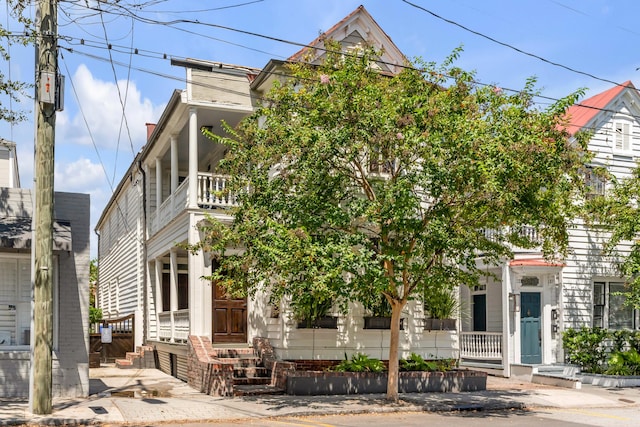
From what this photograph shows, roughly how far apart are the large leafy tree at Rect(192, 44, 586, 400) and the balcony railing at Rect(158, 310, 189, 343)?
4.98m

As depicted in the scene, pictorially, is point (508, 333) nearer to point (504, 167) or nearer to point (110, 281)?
point (504, 167)

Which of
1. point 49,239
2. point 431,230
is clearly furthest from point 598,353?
point 49,239

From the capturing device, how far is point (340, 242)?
13.6 m

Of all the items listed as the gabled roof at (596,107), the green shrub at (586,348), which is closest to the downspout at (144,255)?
the green shrub at (586,348)

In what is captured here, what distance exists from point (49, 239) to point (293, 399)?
19.7ft

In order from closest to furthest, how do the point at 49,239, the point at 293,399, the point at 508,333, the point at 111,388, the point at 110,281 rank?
1. the point at 49,239
2. the point at 293,399
3. the point at 111,388
4. the point at 508,333
5. the point at 110,281

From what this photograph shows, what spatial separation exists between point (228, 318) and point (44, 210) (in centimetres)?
846

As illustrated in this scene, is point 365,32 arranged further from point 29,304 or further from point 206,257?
point 29,304

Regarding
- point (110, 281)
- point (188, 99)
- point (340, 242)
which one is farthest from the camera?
point (110, 281)

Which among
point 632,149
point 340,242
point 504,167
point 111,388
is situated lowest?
point 111,388

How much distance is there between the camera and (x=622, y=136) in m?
24.8

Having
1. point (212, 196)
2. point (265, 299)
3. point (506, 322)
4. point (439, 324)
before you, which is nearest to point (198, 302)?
point (265, 299)

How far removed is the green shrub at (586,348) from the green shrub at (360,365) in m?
6.99

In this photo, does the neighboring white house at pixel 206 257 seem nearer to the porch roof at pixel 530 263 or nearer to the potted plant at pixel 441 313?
the potted plant at pixel 441 313
